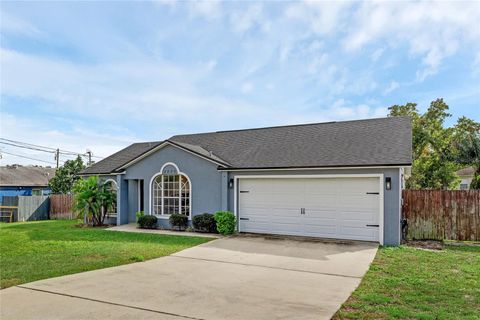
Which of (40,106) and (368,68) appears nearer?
(368,68)

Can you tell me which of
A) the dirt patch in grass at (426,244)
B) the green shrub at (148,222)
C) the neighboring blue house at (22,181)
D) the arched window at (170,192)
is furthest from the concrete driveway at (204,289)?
the neighboring blue house at (22,181)

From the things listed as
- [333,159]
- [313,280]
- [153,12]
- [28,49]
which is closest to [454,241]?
[333,159]

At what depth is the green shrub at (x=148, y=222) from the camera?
1480 centimetres

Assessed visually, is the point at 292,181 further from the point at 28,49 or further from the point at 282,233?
the point at 28,49

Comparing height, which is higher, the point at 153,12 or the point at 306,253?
the point at 153,12

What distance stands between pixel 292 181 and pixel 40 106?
17.6m

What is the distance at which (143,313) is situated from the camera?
5.15 metres

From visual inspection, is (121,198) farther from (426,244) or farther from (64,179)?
(64,179)

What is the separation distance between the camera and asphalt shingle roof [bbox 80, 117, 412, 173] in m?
11.7

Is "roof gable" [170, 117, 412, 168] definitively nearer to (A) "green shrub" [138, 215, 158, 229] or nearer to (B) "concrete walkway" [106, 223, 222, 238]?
(B) "concrete walkway" [106, 223, 222, 238]

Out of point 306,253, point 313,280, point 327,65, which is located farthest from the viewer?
point 327,65

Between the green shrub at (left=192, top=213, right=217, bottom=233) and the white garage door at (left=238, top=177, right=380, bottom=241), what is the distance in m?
1.12

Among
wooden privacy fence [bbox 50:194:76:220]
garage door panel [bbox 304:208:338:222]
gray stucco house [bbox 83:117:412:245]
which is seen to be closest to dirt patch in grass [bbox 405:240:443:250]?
gray stucco house [bbox 83:117:412:245]

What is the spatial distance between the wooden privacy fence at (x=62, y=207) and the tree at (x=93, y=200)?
5.65 metres
